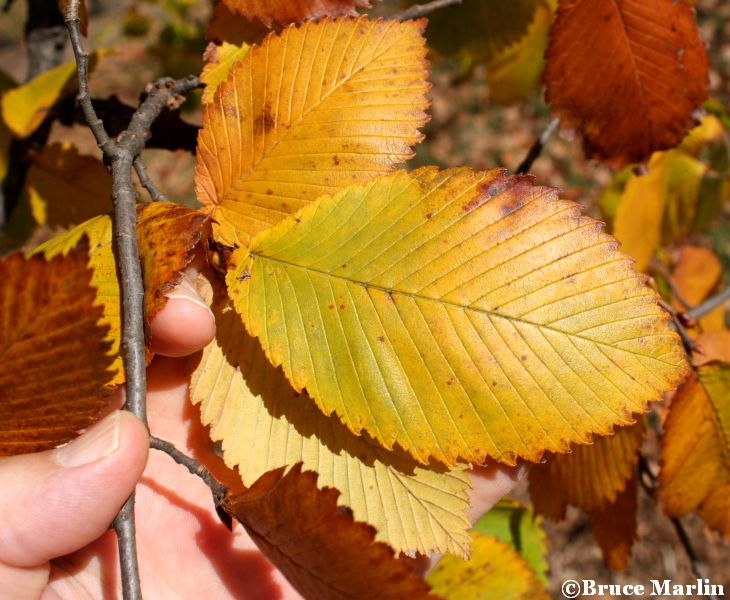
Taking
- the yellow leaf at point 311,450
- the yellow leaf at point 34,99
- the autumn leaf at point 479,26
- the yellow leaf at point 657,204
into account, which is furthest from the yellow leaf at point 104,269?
the yellow leaf at point 657,204

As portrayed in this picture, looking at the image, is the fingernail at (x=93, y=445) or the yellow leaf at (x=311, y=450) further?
the yellow leaf at (x=311, y=450)

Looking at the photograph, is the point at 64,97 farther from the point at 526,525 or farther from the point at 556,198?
the point at 526,525

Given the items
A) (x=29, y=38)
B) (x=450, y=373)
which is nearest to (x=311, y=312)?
(x=450, y=373)

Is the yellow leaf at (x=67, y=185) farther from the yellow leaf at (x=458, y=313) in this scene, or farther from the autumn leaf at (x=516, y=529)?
the autumn leaf at (x=516, y=529)

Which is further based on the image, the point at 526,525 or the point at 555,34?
the point at 526,525

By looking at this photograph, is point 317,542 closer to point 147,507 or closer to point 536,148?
point 147,507

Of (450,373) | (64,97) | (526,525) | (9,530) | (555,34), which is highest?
(555,34)
